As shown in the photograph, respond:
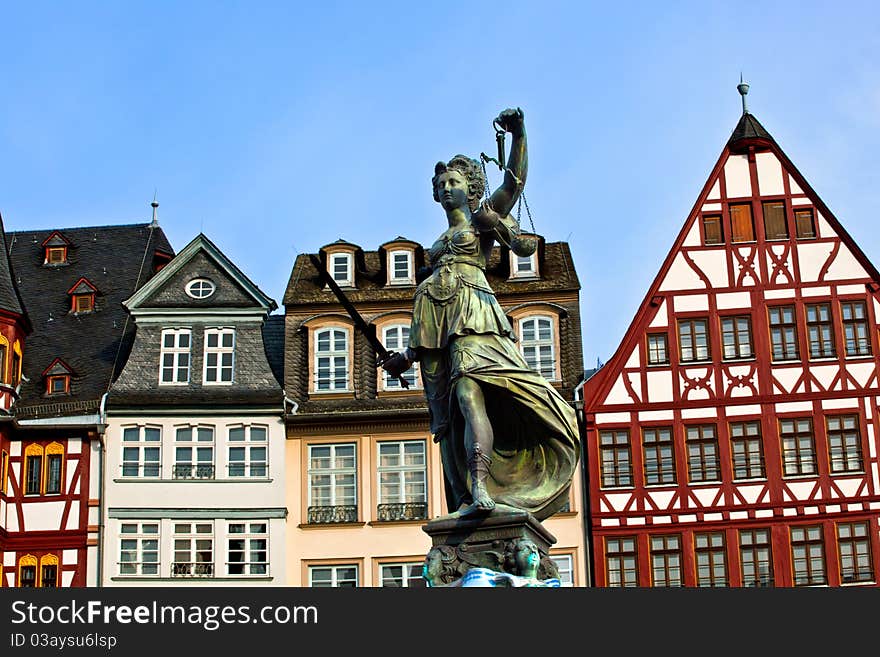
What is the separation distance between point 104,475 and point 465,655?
95.4ft

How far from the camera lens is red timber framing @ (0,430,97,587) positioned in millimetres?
35938

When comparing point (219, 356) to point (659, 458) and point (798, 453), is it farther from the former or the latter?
point (798, 453)

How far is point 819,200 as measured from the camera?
3738cm

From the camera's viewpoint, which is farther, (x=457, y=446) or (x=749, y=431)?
(x=749, y=431)

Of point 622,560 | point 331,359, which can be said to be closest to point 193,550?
point 331,359

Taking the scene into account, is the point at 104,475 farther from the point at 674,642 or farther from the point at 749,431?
A: the point at 674,642

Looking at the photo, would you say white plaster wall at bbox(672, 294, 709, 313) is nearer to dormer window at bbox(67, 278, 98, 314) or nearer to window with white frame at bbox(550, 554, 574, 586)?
window with white frame at bbox(550, 554, 574, 586)

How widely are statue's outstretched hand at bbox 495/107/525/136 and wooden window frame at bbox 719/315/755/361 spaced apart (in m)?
24.2

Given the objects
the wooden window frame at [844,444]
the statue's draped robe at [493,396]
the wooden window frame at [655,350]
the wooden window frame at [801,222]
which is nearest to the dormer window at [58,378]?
the wooden window frame at [655,350]

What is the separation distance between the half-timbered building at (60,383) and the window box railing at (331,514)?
4643mm

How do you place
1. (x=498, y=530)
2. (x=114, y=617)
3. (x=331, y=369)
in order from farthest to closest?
(x=331, y=369)
(x=498, y=530)
(x=114, y=617)

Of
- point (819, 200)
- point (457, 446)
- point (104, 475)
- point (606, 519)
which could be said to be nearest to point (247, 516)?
point (104, 475)

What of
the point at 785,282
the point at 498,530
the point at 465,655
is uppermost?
the point at 785,282

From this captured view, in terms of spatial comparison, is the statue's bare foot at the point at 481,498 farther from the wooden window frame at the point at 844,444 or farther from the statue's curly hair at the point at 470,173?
the wooden window frame at the point at 844,444
